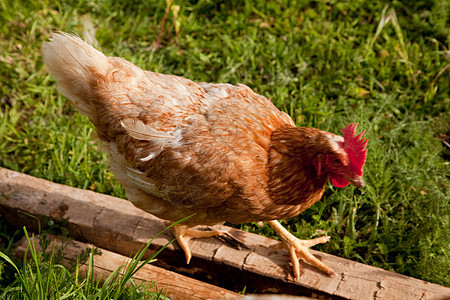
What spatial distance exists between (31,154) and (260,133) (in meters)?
2.33

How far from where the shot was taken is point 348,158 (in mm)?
2451

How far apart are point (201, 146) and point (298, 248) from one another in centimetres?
97

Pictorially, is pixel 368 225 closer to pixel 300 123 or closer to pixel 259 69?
pixel 300 123

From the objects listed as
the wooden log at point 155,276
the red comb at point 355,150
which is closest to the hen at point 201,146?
the red comb at point 355,150

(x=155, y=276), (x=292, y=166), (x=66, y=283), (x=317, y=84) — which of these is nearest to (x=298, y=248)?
(x=292, y=166)

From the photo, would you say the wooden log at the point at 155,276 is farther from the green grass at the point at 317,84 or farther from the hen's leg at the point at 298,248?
the green grass at the point at 317,84

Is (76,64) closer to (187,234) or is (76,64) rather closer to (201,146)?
(201,146)

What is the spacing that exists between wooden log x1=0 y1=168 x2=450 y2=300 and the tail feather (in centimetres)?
74

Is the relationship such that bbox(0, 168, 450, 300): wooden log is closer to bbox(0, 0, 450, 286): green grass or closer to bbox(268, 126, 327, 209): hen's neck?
bbox(0, 0, 450, 286): green grass

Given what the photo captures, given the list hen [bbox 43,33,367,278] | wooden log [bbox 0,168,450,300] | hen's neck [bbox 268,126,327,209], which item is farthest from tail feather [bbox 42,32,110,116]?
hen's neck [bbox 268,126,327,209]

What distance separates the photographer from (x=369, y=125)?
139 inches

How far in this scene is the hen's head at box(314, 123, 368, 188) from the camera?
2.43 meters

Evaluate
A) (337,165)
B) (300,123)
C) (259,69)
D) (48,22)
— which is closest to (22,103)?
(48,22)

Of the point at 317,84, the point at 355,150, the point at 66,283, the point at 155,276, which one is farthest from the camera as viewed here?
the point at 317,84
